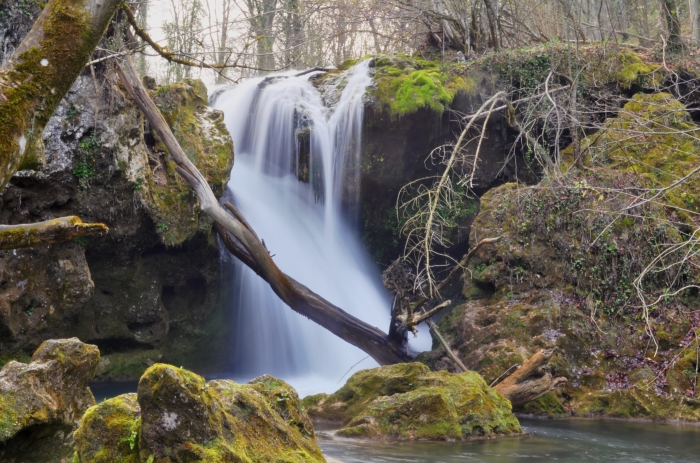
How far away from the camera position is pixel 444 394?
673cm

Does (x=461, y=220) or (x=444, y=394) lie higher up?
(x=461, y=220)

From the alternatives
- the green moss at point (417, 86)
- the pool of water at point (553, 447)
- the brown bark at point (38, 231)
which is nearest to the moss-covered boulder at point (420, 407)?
the pool of water at point (553, 447)

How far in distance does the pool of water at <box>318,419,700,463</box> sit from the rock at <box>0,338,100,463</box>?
225 cm

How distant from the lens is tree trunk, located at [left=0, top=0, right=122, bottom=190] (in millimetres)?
2527

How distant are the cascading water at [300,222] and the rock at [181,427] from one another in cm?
663

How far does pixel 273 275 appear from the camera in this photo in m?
9.20

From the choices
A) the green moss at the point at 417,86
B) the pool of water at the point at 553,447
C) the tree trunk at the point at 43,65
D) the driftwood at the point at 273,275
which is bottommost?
the pool of water at the point at 553,447

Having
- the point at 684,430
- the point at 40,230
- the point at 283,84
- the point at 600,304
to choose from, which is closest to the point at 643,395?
the point at 684,430

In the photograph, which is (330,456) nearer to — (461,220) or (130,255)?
(130,255)

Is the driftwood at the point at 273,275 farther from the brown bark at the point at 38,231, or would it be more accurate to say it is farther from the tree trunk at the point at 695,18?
the tree trunk at the point at 695,18

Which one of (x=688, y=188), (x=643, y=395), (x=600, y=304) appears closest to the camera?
(x=643, y=395)

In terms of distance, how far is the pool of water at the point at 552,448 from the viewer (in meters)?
5.63

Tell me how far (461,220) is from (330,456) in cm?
896

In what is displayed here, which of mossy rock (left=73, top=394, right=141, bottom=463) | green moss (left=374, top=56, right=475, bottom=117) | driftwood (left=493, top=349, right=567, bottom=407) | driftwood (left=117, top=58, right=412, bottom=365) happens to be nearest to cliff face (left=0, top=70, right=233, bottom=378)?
driftwood (left=117, top=58, right=412, bottom=365)
